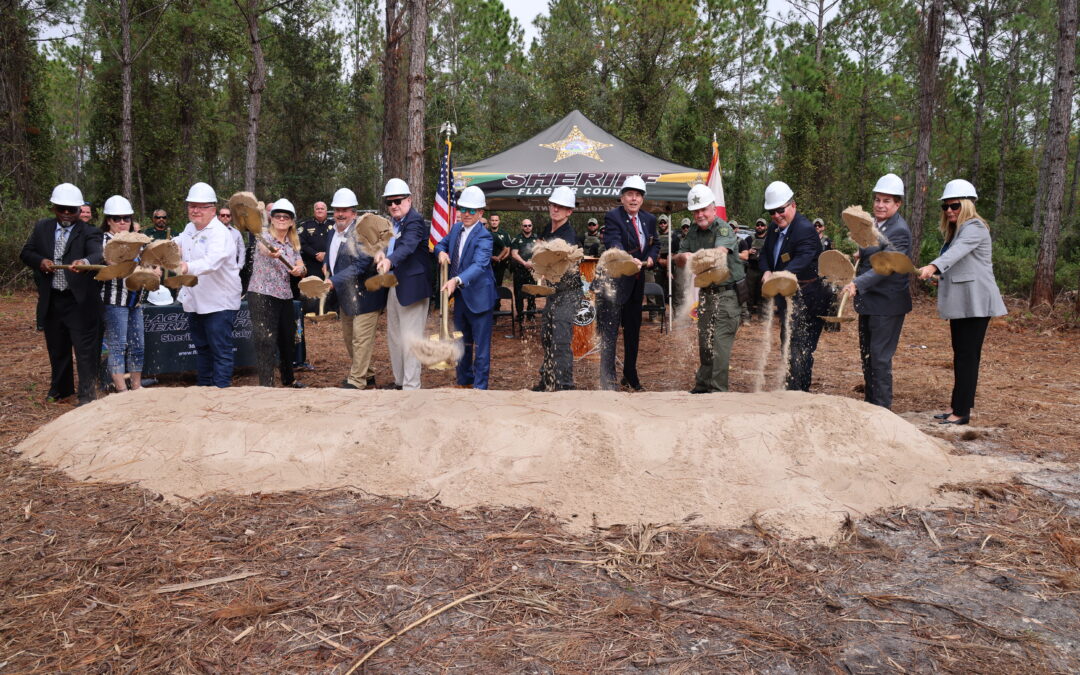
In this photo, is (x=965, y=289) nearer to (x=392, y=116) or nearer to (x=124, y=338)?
(x=124, y=338)

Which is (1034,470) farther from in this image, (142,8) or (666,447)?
(142,8)

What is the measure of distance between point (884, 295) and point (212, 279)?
16.7 ft

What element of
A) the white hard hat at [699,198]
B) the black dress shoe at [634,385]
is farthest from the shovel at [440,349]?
the white hard hat at [699,198]

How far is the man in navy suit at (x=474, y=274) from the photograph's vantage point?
602cm

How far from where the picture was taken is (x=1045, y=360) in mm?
8336

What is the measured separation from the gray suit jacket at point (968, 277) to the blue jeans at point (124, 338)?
6.38m

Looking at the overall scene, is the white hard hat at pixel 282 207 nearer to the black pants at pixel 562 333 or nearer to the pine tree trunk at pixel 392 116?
the black pants at pixel 562 333

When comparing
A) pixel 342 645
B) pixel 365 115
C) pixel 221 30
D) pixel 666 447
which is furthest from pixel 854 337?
pixel 365 115

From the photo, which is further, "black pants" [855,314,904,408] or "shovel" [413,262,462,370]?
"shovel" [413,262,462,370]

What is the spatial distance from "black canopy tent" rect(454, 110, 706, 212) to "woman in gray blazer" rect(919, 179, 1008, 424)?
4.73m

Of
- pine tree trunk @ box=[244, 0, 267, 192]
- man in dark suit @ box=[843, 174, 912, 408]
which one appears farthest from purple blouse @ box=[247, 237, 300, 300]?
pine tree trunk @ box=[244, 0, 267, 192]

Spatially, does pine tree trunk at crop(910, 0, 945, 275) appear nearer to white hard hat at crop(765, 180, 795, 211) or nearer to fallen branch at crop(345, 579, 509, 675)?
white hard hat at crop(765, 180, 795, 211)

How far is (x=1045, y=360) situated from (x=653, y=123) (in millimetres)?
16769

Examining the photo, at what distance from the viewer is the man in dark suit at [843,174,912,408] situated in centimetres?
521
